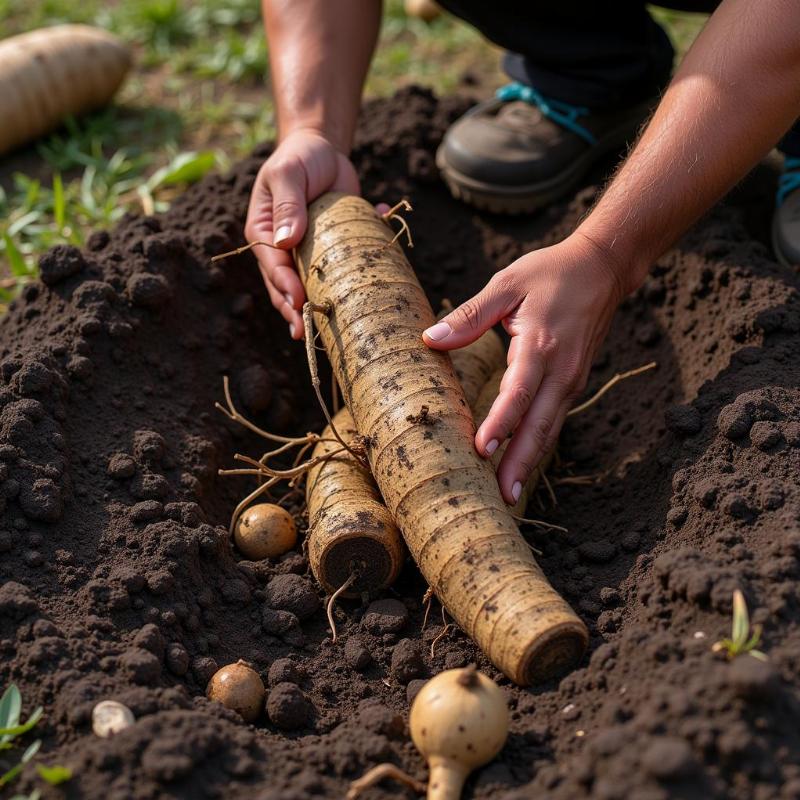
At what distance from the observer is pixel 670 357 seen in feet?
12.4

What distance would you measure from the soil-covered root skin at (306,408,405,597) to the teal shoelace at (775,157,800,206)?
87.9 inches

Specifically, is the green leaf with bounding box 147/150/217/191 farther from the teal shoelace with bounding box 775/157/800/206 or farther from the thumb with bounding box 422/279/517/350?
the teal shoelace with bounding box 775/157/800/206

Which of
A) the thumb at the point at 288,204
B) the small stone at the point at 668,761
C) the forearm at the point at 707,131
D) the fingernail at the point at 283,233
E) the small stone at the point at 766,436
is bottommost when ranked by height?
the small stone at the point at 668,761

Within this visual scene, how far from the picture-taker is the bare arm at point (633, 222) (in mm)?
2895

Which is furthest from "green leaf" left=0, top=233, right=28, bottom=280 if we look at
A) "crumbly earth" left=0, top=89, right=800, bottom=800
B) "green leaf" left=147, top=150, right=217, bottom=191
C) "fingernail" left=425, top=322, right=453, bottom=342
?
"fingernail" left=425, top=322, right=453, bottom=342

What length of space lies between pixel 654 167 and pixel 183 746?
84.5 inches

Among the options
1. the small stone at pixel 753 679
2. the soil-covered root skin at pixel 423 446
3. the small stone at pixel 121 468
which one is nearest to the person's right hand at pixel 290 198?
the soil-covered root skin at pixel 423 446

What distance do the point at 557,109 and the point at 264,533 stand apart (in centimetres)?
255

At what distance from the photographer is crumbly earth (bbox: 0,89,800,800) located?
7.43 feet

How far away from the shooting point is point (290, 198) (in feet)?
11.4

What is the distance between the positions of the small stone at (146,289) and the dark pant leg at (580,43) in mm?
1952

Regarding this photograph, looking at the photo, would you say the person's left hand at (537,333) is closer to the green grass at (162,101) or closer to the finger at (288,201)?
the finger at (288,201)

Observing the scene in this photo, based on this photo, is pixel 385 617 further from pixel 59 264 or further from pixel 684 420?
pixel 59 264

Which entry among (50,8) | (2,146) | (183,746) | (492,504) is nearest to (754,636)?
(492,504)
